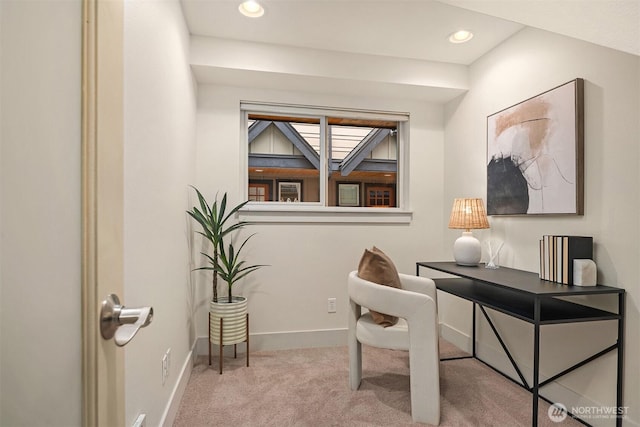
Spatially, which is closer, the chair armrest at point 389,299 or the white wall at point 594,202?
the white wall at point 594,202

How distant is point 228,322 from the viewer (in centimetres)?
235

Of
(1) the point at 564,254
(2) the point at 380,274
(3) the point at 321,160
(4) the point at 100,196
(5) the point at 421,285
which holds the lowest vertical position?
(5) the point at 421,285

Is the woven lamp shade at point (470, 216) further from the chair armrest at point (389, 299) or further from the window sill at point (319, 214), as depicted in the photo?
Answer: the chair armrest at point (389, 299)

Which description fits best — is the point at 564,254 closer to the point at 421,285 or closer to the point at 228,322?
the point at 421,285

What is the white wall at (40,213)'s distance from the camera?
42 centimetres

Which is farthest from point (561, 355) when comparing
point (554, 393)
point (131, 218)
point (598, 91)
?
point (131, 218)

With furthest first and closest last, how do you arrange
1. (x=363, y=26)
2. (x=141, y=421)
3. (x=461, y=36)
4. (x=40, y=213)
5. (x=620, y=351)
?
(x=461, y=36) → (x=363, y=26) → (x=620, y=351) → (x=141, y=421) → (x=40, y=213)

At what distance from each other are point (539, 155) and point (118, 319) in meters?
2.38

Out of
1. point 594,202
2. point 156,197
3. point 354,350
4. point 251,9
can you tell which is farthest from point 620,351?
point 251,9

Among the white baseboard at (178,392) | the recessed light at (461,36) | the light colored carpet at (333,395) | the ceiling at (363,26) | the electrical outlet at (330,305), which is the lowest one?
the light colored carpet at (333,395)

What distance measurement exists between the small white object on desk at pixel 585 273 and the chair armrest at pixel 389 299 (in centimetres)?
73

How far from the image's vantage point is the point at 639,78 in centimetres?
160

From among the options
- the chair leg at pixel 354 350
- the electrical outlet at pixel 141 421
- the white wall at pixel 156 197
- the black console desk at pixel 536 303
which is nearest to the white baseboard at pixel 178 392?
the white wall at pixel 156 197

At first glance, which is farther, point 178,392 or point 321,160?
point 321,160
